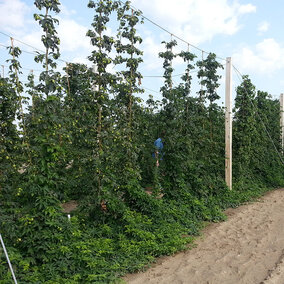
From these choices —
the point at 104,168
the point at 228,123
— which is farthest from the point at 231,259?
the point at 228,123

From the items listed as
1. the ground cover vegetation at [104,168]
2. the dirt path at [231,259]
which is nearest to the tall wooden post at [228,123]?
the ground cover vegetation at [104,168]

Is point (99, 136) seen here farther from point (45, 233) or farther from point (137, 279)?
point (137, 279)

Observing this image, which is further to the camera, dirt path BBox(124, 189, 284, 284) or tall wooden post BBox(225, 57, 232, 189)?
tall wooden post BBox(225, 57, 232, 189)

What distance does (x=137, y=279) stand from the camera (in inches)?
179

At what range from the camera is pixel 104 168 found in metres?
5.86

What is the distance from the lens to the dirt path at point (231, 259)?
14.7 ft

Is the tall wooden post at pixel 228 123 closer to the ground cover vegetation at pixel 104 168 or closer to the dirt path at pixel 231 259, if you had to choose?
the ground cover vegetation at pixel 104 168

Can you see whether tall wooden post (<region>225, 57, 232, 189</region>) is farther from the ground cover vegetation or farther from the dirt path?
the dirt path

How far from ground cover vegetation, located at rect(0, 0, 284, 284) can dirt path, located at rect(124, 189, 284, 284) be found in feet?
1.03

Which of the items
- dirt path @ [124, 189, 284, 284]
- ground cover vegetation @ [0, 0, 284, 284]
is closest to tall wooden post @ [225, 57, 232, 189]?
ground cover vegetation @ [0, 0, 284, 284]

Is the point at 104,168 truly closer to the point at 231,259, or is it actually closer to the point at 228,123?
the point at 231,259

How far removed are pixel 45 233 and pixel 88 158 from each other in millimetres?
1551

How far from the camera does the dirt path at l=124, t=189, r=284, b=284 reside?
176 inches

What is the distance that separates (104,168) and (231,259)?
105 inches
